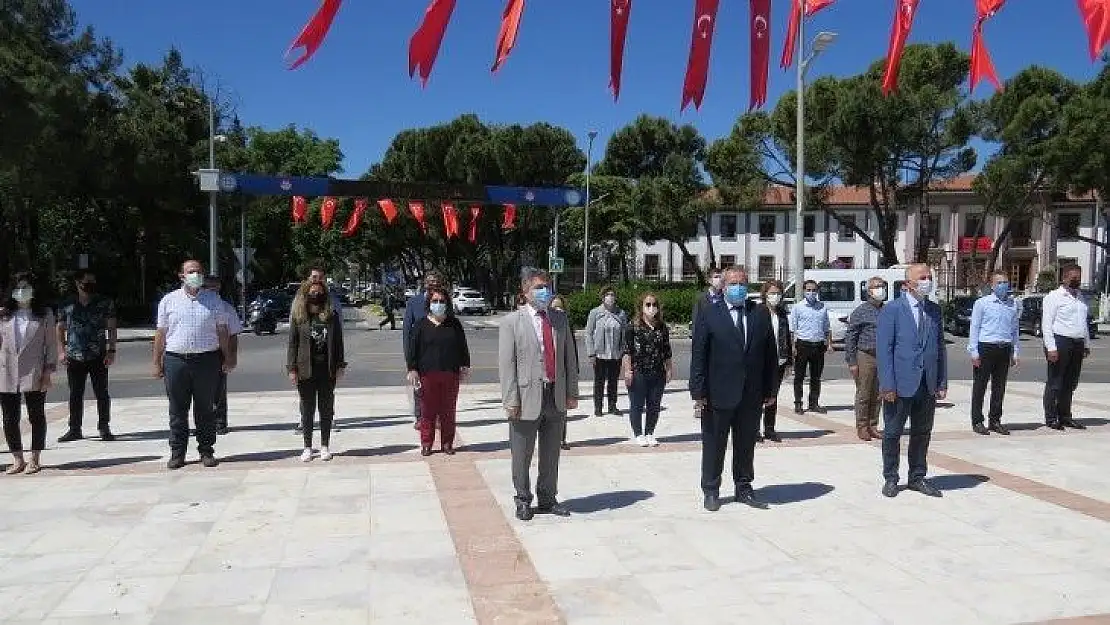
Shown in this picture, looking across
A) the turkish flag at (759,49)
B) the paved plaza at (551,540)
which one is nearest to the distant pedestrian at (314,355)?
the paved plaza at (551,540)

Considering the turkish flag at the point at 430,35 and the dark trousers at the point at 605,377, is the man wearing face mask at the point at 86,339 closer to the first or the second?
the turkish flag at the point at 430,35

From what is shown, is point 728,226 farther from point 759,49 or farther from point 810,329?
point 759,49

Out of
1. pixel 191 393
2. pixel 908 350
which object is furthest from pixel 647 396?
pixel 191 393

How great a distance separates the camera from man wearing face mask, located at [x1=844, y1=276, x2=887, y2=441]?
30.3 feet

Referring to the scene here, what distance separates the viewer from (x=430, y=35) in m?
6.90

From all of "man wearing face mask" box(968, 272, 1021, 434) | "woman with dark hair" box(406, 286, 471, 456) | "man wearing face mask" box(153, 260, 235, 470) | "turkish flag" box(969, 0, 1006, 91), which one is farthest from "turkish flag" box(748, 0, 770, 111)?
"man wearing face mask" box(153, 260, 235, 470)

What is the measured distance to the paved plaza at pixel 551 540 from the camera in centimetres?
442

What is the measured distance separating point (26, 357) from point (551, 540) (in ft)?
16.4

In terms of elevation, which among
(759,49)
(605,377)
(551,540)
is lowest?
(551,540)

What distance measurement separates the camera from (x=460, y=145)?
46.0 m

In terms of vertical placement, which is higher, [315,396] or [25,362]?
[25,362]

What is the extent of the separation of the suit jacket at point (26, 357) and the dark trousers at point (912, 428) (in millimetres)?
7153

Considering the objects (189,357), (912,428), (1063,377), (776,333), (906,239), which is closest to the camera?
(912,428)

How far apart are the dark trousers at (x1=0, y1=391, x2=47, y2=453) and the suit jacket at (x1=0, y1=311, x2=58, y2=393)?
0.27ft
